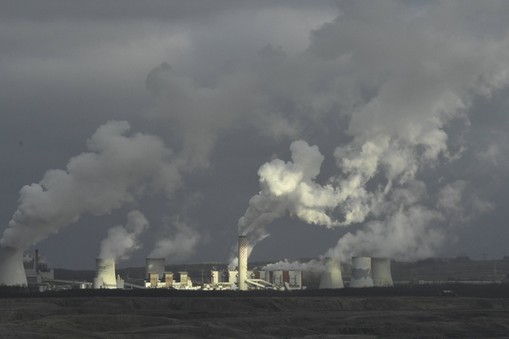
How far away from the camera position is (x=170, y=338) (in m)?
135

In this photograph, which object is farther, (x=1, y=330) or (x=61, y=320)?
(x=61, y=320)

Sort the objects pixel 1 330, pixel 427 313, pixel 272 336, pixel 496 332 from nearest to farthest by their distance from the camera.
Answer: pixel 1 330, pixel 272 336, pixel 496 332, pixel 427 313

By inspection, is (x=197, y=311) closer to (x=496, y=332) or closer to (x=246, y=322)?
(x=246, y=322)

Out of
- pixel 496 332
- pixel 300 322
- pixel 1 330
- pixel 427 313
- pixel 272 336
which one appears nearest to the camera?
pixel 1 330

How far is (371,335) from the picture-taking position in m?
148

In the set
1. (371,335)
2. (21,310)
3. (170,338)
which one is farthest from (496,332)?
(21,310)

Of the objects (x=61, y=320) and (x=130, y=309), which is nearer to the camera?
(x=61, y=320)

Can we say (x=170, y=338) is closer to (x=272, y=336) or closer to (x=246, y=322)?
(x=272, y=336)

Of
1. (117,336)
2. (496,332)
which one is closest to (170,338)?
(117,336)

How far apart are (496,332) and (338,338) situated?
27807mm

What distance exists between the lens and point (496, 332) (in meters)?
156

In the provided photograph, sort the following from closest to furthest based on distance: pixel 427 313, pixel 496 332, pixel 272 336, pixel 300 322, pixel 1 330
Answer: pixel 1 330 < pixel 272 336 < pixel 496 332 < pixel 300 322 < pixel 427 313

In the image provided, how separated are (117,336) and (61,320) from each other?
17.1 metres

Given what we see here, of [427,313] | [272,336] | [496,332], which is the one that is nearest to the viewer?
[272,336]
